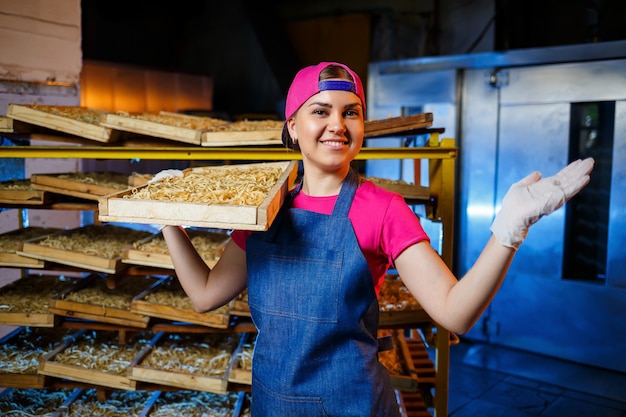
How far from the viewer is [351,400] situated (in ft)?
6.48

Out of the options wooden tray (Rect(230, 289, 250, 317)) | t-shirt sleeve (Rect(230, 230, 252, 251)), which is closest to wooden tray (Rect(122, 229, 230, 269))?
wooden tray (Rect(230, 289, 250, 317))

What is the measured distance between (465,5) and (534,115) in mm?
2993

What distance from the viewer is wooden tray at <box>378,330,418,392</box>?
3246 mm

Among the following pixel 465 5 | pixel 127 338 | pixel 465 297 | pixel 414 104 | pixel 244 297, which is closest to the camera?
pixel 465 297

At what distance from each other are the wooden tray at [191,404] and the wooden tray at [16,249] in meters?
1.16

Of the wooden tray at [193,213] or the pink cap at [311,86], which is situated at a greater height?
the pink cap at [311,86]

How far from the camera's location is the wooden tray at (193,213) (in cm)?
182

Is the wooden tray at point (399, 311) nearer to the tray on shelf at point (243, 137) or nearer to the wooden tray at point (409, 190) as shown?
the wooden tray at point (409, 190)

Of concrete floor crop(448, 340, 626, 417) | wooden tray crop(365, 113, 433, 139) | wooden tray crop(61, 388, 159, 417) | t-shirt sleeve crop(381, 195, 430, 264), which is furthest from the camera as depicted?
concrete floor crop(448, 340, 626, 417)

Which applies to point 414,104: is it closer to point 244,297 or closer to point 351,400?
point 244,297

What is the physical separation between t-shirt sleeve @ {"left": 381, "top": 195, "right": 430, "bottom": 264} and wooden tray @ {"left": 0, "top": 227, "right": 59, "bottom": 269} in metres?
2.49

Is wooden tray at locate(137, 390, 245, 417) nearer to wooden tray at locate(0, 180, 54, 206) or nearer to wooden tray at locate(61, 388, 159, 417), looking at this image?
wooden tray at locate(61, 388, 159, 417)

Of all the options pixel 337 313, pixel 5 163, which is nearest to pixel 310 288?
pixel 337 313

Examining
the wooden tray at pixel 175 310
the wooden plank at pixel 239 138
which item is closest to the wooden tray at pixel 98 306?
the wooden tray at pixel 175 310
